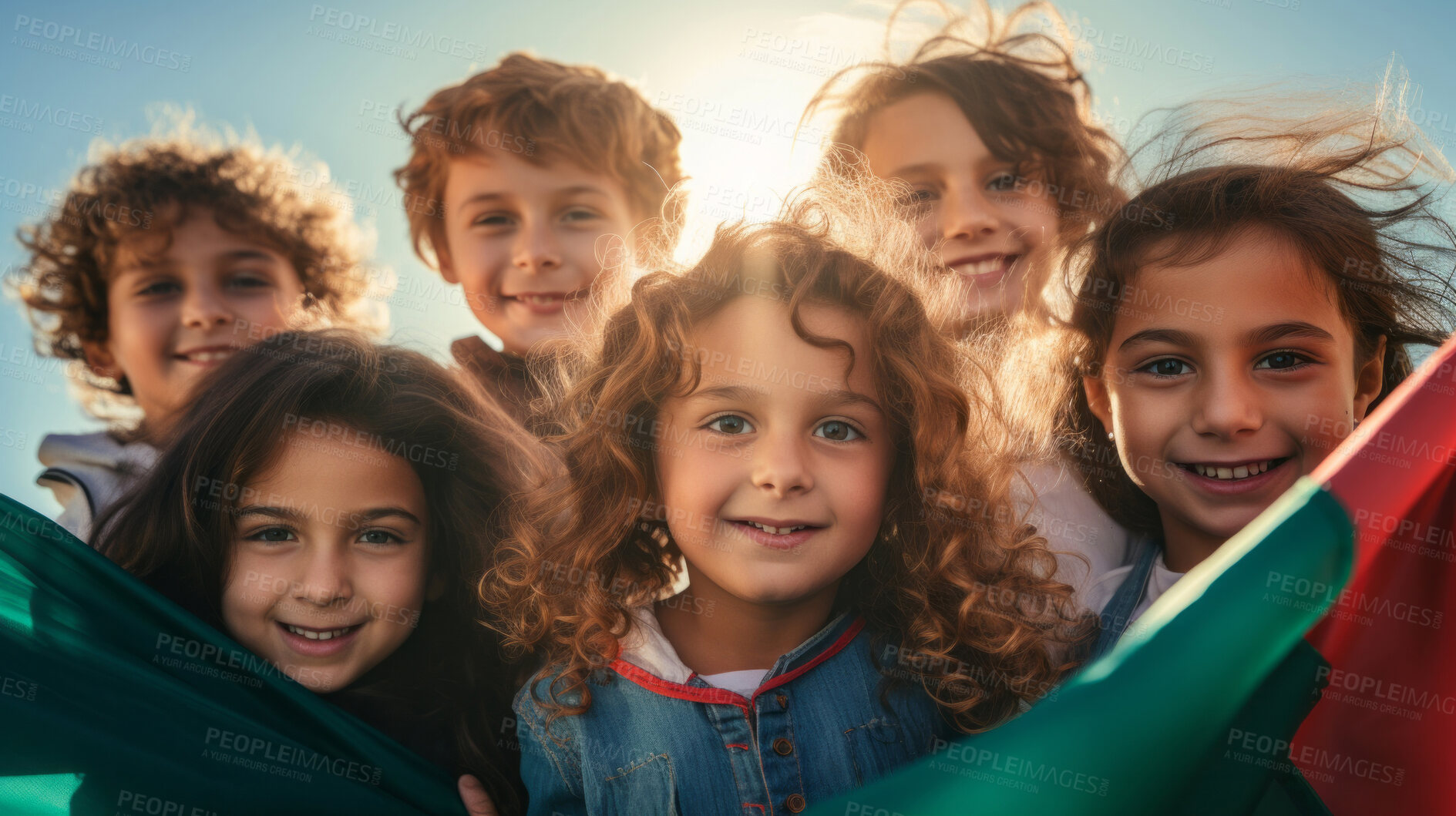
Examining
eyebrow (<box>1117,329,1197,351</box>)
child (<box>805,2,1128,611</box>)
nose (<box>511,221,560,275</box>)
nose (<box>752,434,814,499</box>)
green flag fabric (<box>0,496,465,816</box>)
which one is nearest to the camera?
nose (<box>752,434,814,499</box>)

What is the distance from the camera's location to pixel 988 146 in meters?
2.32

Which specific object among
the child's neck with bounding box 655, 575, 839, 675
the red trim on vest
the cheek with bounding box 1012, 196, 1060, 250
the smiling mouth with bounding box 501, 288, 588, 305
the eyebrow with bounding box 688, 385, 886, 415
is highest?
the smiling mouth with bounding box 501, 288, 588, 305

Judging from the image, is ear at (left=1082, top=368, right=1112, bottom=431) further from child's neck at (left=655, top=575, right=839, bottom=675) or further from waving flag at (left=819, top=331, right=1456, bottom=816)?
child's neck at (left=655, top=575, right=839, bottom=675)

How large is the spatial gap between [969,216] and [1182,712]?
130cm

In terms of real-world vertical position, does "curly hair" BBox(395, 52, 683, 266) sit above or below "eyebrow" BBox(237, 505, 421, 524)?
above

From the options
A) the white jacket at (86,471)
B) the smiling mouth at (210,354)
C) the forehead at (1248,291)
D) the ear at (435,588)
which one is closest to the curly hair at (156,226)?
the white jacket at (86,471)

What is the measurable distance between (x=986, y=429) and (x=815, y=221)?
531 millimetres

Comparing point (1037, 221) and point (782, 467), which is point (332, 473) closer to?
point (782, 467)

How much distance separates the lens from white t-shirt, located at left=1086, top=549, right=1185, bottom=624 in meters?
1.97

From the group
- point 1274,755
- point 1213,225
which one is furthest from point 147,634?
point 1213,225

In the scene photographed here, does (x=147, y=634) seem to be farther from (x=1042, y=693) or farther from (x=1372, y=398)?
(x=1372, y=398)

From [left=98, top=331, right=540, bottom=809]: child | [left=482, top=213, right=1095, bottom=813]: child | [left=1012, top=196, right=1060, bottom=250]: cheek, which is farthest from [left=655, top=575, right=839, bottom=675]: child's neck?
[left=1012, top=196, right=1060, bottom=250]: cheek

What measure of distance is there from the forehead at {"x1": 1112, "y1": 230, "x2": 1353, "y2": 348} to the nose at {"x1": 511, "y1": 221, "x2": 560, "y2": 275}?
135 cm

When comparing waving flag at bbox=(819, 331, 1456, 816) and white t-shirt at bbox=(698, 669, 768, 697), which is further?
white t-shirt at bbox=(698, 669, 768, 697)
